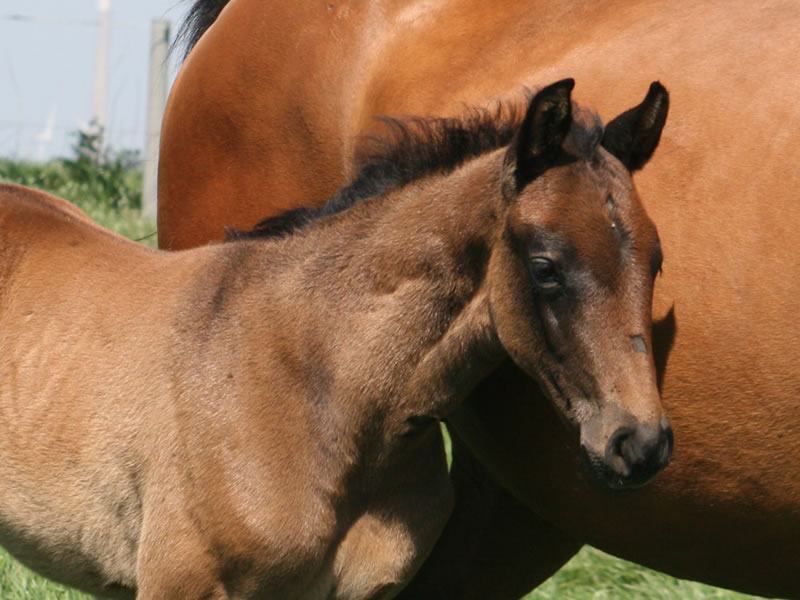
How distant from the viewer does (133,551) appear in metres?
→ 3.23

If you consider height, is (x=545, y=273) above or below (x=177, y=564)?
above

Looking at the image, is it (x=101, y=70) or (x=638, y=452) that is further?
(x=101, y=70)

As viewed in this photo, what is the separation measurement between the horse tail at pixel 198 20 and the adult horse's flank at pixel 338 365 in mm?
1280

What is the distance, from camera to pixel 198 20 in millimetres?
4445

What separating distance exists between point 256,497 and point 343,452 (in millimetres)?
232

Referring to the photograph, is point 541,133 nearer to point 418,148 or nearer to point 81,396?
point 418,148

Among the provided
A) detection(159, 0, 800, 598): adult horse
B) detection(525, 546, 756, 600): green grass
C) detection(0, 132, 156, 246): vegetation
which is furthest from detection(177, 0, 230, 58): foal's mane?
detection(0, 132, 156, 246): vegetation

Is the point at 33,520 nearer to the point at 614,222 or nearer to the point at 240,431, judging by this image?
the point at 240,431

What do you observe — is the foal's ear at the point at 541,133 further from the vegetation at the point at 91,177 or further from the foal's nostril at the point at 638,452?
the vegetation at the point at 91,177

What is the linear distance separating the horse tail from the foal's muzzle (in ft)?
7.85

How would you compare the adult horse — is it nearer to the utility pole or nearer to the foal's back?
the foal's back

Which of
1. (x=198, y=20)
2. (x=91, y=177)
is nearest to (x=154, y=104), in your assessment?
(x=91, y=177)

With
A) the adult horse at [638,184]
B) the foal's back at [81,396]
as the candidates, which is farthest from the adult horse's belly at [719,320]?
the foal's back at [81,396]

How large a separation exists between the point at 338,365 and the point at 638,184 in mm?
837
